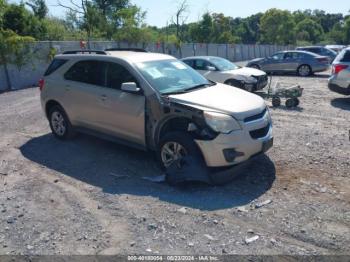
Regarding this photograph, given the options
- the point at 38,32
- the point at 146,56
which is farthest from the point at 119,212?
the point at 38,32

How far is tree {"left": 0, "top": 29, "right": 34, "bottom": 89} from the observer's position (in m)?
15.7

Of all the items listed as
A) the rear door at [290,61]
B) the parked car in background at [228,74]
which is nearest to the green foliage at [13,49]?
the parked car in background at [228,74]

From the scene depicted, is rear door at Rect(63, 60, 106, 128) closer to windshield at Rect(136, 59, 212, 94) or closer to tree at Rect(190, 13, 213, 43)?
windshield at Rect(136, 59, 212, 94)

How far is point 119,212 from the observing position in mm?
4348

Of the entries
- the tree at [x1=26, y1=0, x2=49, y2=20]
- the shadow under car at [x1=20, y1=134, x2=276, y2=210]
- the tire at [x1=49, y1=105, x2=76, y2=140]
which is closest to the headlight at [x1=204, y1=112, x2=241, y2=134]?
the shadow under car at [x1=20, y1=134, x2=276, y2=210]

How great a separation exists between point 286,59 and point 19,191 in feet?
57.9

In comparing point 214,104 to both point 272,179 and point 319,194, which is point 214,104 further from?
point 319,194

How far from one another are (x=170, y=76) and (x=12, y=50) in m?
12.4

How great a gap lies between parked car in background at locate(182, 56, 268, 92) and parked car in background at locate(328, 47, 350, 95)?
2.46 metres

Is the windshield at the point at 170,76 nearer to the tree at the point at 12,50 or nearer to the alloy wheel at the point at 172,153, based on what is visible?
the alloy wheel at the point at 172,153

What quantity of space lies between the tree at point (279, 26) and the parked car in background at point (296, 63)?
Answer: 49.9 meters

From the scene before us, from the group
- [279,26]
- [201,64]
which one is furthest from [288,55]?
[279,26]

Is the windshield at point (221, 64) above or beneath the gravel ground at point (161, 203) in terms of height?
above

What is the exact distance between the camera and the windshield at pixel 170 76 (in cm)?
554
